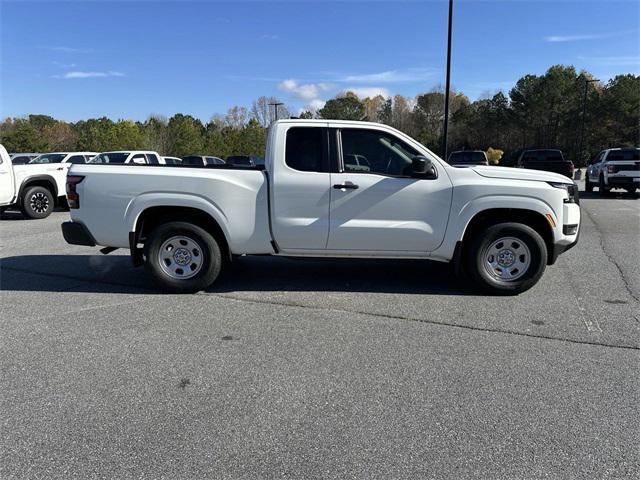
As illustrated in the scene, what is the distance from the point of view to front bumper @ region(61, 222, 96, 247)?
577 centimetres

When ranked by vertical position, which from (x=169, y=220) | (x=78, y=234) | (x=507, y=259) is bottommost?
(x=507, y=259)

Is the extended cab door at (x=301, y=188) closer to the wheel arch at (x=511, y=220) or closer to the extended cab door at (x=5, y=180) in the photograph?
the wheel arch at (x=511, y=220)

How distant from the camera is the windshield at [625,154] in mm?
19047

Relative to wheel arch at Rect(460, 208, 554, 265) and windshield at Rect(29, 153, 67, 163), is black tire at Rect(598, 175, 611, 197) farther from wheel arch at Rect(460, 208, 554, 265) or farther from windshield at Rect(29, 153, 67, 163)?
windshield at Rect(29, 153, 67, 163)

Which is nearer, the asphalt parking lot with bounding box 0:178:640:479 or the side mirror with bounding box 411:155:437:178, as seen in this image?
the asphalt parking lot with bounding box 0:178:640:479

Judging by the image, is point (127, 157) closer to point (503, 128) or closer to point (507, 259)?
point (507, 259)

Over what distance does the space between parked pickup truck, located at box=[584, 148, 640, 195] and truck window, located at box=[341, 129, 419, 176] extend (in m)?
15.9

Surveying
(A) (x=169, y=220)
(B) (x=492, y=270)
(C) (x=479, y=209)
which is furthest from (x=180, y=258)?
(B) (x=492, y=270)

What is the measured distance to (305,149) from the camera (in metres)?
5.64

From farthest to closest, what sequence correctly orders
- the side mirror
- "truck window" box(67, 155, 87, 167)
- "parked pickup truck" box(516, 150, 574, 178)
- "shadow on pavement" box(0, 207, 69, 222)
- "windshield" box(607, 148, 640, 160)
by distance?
"parked pickup truck" box(516, 150, 574, 178), "windshield" box(607, 148, 640, 160), "truck window" box(67, 155, 87, 167), "shadow on pavement" box(0, 207, 69, 222), the side mirror

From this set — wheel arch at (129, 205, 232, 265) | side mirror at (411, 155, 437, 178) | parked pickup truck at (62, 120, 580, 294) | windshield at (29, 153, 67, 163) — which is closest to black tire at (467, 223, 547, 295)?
parked pickup truck at (62, 120, 580, 294)

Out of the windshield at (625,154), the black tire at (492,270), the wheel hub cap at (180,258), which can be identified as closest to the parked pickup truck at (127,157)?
the wheel hub cap at (180,258)

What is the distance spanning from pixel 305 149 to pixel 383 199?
1.02m

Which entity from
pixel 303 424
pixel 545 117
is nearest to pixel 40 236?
pixel 303 424
